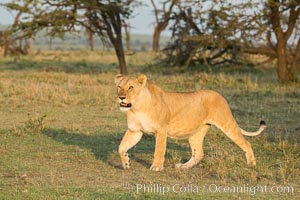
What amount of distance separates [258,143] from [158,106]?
294cm

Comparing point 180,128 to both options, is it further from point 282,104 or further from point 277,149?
point 282,104

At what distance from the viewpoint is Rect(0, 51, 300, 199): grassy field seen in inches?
→ 290

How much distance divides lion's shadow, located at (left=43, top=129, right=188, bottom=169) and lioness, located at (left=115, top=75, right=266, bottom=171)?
0.57m

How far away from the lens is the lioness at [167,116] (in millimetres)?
8328

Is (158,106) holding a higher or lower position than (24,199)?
higher

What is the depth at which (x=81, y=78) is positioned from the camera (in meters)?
21.4

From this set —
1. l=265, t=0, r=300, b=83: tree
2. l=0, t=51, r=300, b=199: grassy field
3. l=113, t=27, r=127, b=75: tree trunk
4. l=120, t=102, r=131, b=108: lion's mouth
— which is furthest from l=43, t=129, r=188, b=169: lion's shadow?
l=113, t=27, r=127, b=75: tree trunk

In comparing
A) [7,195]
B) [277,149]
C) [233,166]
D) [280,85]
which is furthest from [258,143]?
[280,85]

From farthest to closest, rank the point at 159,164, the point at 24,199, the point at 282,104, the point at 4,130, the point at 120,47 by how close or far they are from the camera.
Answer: the point at 120,47, the point at 282,104, the point at 4,130, the point at 159,164, the point at 24,199

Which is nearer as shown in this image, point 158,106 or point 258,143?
point 158,106

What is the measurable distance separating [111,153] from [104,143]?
3.31 feet

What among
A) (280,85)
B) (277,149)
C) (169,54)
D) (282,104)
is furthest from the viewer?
(169,54)

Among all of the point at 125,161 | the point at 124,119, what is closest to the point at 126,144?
the point at 125,161

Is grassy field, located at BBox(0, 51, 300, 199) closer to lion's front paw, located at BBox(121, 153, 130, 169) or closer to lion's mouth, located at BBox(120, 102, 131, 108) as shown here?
lion's front paw, located at BBox(121, 153, 130, 169)
